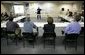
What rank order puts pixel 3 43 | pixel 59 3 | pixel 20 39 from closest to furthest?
1. pixel 3 43
2. pixel 20 39
3. pixel 59 3

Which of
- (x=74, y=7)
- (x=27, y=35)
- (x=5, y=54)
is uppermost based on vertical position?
(x=74, y=7)

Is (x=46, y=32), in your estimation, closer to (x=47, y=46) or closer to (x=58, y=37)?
(x=47, y=46)

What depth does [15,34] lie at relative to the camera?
507 centimetres

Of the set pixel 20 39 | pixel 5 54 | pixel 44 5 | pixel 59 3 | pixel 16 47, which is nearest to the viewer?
pixel 5 54

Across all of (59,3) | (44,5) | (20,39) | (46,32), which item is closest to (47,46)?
(46,32)

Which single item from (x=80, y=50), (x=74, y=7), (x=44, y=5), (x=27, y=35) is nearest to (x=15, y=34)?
(x=27, y=35)

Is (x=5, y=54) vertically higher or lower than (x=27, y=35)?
lower

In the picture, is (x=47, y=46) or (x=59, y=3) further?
(x=59, y=3)

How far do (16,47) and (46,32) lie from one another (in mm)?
1078

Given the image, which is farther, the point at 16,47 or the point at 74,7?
the point at 74,7

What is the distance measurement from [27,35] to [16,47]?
62 cm

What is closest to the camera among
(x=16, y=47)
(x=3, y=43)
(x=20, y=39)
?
(x=16, y=47)

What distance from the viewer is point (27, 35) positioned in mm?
4926

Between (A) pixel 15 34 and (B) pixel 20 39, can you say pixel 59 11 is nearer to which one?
(B) pixel 20 39
